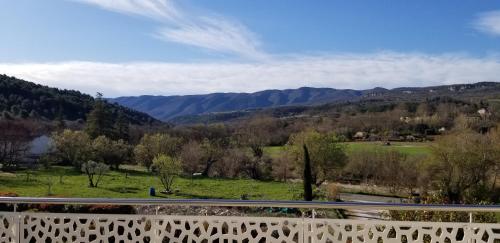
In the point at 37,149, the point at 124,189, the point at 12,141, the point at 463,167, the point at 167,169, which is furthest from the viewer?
the point at 37,149

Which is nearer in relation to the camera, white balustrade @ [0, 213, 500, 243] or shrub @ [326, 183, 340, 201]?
white balustrade @ [0, 213, 500, 243]

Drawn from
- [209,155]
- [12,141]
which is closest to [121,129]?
[12,141]

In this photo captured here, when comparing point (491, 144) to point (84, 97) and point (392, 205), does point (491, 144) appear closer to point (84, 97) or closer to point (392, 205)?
point (392, 205)

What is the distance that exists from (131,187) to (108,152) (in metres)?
12.1

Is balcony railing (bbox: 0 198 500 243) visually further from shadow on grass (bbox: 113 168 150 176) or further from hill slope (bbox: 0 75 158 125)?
hill slope (bbox: 0 75 158 125)

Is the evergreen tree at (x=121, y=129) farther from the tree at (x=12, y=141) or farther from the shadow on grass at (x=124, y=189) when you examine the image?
the shadow on grass at (x=124, y=189)

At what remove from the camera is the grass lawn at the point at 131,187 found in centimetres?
2952

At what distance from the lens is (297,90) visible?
629 feet

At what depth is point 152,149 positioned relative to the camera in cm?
4491

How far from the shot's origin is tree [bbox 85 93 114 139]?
54344 mm

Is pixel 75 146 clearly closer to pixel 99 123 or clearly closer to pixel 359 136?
pixel 99 123

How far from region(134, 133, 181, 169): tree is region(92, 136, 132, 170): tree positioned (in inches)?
60.7

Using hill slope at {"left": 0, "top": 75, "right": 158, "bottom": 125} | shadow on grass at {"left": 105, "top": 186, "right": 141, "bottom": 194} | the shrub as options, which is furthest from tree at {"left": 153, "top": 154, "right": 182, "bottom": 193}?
hill slope at {"left": 0, "top": 75, "right": 158, "bottom": 125}

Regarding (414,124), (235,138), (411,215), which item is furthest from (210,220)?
(414,124)
